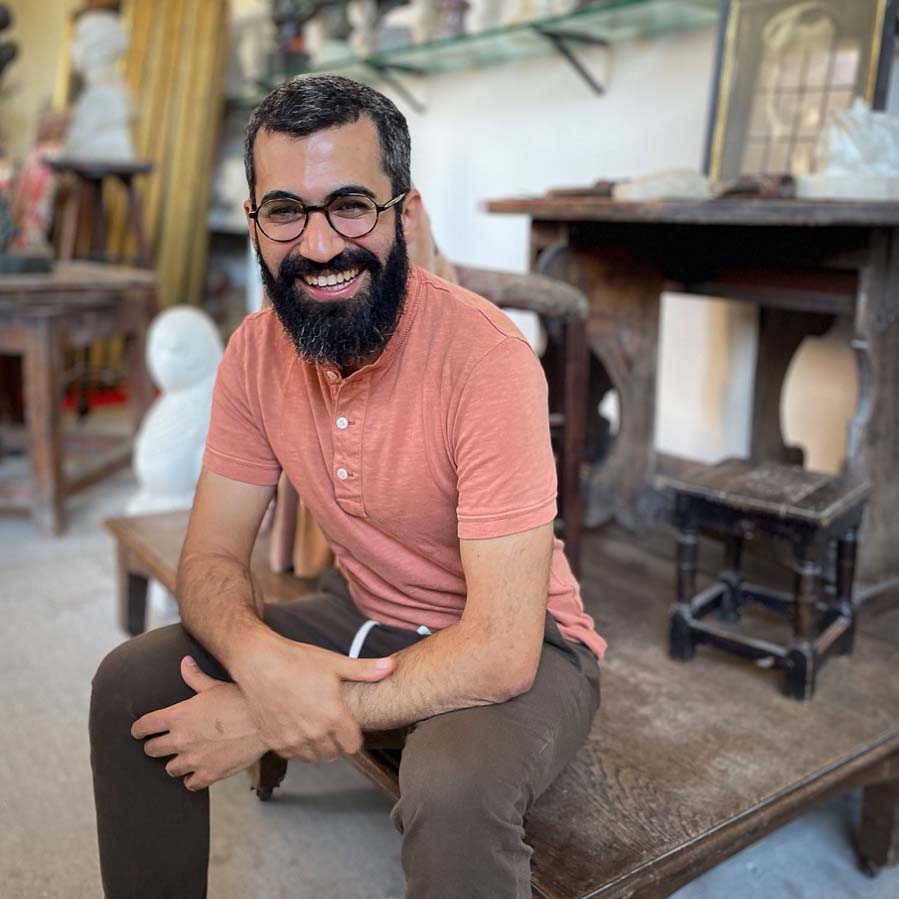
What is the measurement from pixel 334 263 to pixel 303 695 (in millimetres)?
554

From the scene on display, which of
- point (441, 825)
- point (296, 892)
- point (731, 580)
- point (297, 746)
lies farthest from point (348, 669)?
point (731, 580)

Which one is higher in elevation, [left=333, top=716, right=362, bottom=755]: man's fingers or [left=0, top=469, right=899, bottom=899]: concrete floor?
[left=333, top=716, right=362, bottom=755]: man's fingers

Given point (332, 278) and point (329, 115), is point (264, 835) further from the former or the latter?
point (329, 115)

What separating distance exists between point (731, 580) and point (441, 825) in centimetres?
127

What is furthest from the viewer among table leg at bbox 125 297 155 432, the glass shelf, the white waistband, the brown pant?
table leg at bbox 125 297 155 432

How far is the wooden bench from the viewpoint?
4.60 ft

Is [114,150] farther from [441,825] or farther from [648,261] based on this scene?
[441,825]

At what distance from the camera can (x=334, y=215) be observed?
4.33 feet

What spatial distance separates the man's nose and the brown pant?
57 cm

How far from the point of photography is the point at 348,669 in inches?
51.2

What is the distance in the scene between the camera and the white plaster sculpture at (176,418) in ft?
9.71

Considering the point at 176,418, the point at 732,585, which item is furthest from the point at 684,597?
the point at 176,418

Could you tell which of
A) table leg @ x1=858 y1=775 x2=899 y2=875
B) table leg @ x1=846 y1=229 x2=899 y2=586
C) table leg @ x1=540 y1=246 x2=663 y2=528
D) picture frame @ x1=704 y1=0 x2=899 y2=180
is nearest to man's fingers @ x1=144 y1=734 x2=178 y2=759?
table leg @ x1=858 y1=775 x2=899 y2=875

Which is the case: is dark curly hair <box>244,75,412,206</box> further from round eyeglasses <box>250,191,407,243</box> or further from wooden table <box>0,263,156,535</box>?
wooden table <box>0,263,156,535</box>
